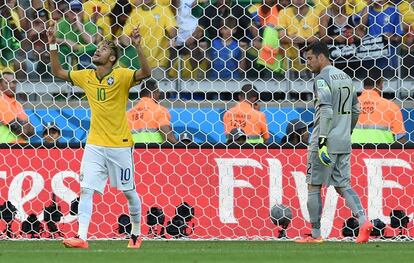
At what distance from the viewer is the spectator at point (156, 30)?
11781 mm

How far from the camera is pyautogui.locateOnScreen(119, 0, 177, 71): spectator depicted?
11.8m

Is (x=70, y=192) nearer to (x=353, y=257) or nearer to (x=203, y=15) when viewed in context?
(x=203, y=15)

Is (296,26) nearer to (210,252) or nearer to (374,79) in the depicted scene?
(374,79)

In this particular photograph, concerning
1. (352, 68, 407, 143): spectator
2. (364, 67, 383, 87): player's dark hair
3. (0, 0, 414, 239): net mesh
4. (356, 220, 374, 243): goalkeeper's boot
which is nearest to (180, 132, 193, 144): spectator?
(0, 0, 414, 239): net mesh

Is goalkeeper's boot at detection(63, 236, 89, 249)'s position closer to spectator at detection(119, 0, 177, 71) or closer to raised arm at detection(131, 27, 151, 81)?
raised arm at detection(131, 27, 151, 81)

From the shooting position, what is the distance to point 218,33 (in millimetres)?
11672

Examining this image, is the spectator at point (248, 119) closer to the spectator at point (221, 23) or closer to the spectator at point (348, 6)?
the spectator at point (221, 23)

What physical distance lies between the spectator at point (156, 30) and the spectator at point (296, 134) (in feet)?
4.92

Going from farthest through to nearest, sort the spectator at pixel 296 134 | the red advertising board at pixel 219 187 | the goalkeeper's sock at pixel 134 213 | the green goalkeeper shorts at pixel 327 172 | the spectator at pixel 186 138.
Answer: the spectator at pixel 186 138
the spectator at pixel 296 134
the red advertising board at pixel 219 187
the green goalkeeper shorts at pixel 327 172
the goalkeeper's sock at pixel 134 213

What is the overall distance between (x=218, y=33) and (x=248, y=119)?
3.11 ft

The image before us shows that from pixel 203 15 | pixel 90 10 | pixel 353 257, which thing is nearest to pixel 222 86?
pixel 203 15

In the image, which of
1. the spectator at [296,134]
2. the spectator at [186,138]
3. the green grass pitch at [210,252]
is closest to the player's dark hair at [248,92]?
the spectator at [296,134]

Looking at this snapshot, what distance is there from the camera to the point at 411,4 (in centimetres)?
1200

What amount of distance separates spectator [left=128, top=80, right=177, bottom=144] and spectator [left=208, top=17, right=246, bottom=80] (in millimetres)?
642
